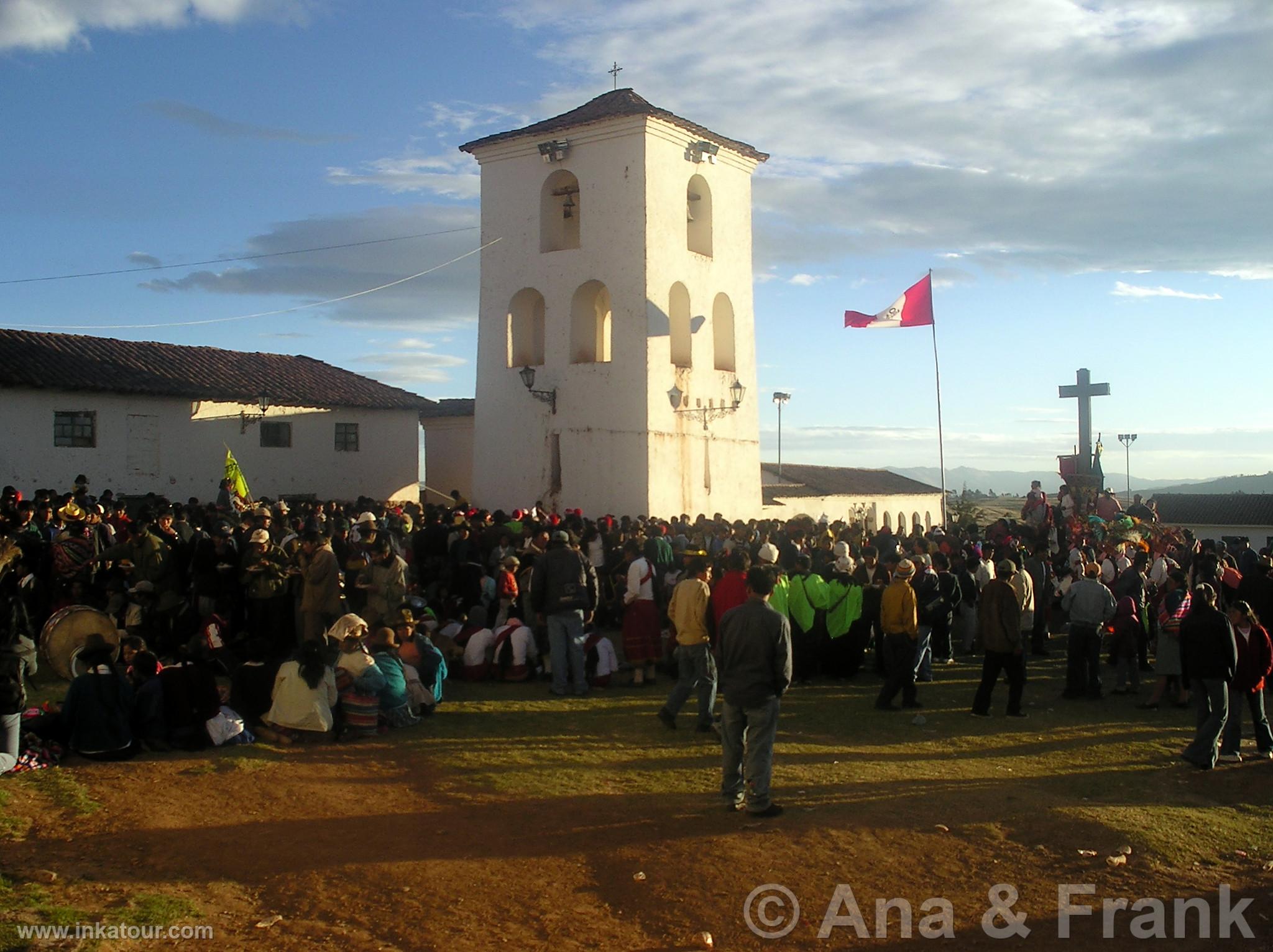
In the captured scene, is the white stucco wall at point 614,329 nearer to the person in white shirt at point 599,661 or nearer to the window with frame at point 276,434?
the window with frame at point 276,434

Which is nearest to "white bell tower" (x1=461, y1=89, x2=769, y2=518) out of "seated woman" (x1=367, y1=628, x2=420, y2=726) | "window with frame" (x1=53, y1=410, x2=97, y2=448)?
"window with frame" (x1=53, y1=410, x2=97, y2=448)

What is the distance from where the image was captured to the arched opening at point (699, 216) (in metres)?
25.8

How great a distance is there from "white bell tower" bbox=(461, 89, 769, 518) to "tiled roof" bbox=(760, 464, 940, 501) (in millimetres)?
9595

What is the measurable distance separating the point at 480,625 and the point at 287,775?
4.84 m

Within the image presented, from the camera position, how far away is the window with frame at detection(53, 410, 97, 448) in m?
22.7

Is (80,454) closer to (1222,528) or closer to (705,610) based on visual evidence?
(705,610)

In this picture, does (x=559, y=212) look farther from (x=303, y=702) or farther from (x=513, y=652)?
(x=303, y=702)

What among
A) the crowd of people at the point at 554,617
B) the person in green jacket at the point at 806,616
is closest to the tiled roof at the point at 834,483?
the crowd of people at the point at 554,617

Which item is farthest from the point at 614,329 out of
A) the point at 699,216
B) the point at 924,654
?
the point at 924,654

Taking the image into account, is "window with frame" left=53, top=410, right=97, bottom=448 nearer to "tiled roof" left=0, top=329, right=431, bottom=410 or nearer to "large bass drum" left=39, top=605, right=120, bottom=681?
"tiled roof" left=0, top=329, right=431, bottom=410

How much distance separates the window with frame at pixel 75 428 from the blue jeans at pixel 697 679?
1728 cm

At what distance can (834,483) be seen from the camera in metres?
42.3

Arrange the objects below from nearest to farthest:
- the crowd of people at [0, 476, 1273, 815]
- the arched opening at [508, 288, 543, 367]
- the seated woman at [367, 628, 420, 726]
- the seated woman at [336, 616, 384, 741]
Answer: the crowd of people at [0, 476, 1273, 815], the seated woman at [336, 616, 384, 741], the seated woman at [367, 628, 420, 726], the arched opening at [508, 288, 543, 367]

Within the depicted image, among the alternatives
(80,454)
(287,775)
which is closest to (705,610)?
(287,775)
